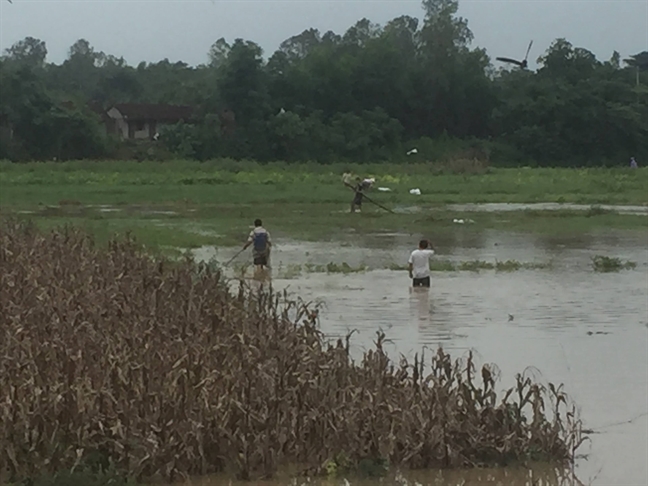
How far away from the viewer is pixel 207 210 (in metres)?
34.3

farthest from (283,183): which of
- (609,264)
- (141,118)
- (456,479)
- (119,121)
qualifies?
(456,479)

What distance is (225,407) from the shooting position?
286 inches

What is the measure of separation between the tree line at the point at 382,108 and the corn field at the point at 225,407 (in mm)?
49797

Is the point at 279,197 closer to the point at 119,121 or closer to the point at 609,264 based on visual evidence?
the point at 609,264

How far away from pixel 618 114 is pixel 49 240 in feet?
182

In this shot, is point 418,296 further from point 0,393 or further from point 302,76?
point 302,76

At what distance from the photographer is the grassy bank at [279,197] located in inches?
1109

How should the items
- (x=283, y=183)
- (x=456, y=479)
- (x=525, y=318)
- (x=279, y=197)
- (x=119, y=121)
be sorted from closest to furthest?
(x=456, y=479)
(x=525, y=318)
(x=279, y=197)
(x=283, y=183)
(x=119, y=121)

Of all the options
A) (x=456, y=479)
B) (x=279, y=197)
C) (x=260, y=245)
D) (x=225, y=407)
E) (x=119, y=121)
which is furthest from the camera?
(x=119, y=121)

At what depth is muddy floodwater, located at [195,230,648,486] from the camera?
8.69m

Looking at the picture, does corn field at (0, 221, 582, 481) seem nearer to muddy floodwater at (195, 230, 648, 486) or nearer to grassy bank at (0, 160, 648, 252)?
muddy floodwater at (195, 230, 648, 486)

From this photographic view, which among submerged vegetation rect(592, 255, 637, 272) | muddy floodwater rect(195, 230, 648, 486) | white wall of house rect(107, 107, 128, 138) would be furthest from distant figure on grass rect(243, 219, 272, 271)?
white wall of house rect(107, 107, 128, 138)

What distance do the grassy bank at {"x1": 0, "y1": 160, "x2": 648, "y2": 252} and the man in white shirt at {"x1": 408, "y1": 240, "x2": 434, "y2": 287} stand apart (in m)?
5.79

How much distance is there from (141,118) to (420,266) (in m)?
55.0
